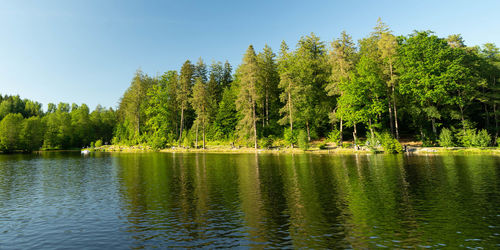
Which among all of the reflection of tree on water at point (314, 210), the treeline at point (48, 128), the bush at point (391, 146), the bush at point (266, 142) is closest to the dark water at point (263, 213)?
the reflection of tree on water at point (314, 210)

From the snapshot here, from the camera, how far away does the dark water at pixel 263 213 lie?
10445mm

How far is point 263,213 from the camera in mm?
13984

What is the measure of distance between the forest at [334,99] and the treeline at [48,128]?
23.9 inches

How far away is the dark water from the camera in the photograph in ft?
34.3

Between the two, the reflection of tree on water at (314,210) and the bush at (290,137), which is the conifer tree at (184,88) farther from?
the reflection of tree on water at (314,210)

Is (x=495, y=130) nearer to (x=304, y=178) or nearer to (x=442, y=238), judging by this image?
(x=304, y=178)

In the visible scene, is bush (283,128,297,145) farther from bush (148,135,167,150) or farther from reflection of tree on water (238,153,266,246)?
bush (148,135,167,150)

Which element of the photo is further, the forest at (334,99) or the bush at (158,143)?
the bush at (158,143)

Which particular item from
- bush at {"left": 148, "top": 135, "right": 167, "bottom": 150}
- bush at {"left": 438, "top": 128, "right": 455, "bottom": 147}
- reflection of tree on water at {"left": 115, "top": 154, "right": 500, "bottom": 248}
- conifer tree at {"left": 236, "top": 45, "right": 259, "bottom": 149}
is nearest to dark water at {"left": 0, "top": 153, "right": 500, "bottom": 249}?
reflection of tree on water at {"left": 115, "top": 154, "right": 500, "bottom": 248}

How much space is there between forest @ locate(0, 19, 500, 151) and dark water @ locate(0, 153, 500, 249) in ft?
104

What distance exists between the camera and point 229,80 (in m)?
98.9

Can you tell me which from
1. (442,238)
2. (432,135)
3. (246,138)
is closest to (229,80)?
(246,138)

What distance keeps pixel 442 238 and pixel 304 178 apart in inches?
556

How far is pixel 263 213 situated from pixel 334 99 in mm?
56691
